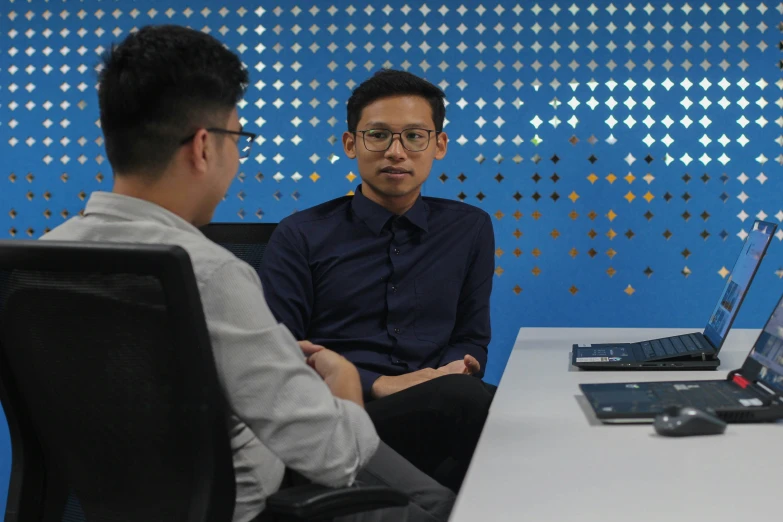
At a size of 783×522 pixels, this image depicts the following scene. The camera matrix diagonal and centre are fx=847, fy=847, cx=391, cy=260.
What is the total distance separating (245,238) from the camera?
2.35m

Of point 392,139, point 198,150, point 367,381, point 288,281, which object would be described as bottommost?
point 367,381

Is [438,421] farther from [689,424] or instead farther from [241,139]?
[241,139]

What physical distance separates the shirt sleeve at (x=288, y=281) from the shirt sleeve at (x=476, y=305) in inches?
16.2

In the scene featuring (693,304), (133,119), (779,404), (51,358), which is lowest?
(693,304)

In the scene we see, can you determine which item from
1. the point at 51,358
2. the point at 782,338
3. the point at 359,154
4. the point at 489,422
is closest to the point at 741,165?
the point at 359,154

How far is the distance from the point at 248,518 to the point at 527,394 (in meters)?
0.65

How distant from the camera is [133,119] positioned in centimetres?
124

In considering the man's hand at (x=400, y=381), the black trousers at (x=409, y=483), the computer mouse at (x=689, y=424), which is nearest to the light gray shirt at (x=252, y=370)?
the black trousers at (x=409, y=483)

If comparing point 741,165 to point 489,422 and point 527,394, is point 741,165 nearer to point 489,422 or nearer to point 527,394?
point 527,394

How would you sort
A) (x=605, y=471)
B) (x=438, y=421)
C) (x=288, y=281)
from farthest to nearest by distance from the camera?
(x=288, y=281), (x=438, y=421), (x=605, y=471)

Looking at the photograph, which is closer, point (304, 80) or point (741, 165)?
point (741, 165)

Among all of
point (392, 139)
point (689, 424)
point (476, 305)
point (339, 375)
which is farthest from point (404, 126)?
point (689, 424)

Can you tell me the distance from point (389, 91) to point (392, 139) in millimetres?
150

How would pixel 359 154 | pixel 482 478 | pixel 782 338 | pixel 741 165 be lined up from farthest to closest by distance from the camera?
pixel 741 165
pixel 359 154
pixel 782 338
pixel 482 478
